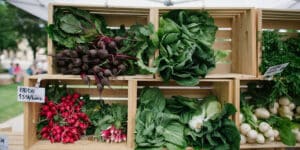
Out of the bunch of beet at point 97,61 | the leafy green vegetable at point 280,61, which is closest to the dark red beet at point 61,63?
the bunch of beet at point 97,61

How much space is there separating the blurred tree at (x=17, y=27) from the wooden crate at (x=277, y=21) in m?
13.4

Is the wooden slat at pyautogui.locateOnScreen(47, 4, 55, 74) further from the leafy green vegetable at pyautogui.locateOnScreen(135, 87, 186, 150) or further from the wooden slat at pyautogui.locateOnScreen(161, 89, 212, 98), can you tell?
the wooden slat at pyautogui.locateOnScreen(161, 89, 212, 98)

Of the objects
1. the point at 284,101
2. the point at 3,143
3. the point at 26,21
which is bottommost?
the point at 3,143

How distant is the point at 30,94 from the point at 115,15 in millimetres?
851

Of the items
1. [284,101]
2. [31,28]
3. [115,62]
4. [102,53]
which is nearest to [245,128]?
[284,101]

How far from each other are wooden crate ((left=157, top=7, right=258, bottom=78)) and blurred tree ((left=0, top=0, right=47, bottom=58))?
43.6 feet

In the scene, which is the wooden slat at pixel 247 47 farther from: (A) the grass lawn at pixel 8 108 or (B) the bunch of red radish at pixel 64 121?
(A) the grass lawn at pixel 8 108

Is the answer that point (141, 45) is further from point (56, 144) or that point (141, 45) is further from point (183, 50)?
point (56, 144)

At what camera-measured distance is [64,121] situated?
7.45 feet

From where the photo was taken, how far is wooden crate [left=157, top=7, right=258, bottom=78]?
2250mm

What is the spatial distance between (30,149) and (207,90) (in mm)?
1383

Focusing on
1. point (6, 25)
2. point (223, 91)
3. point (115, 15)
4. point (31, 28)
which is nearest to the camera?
point (223, 91)

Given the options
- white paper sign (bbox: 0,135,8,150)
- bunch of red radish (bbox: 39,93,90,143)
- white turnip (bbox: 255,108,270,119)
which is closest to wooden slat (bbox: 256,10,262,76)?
white turnip (bbox: 255,108,270,119)

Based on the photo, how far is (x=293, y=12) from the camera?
229cm
